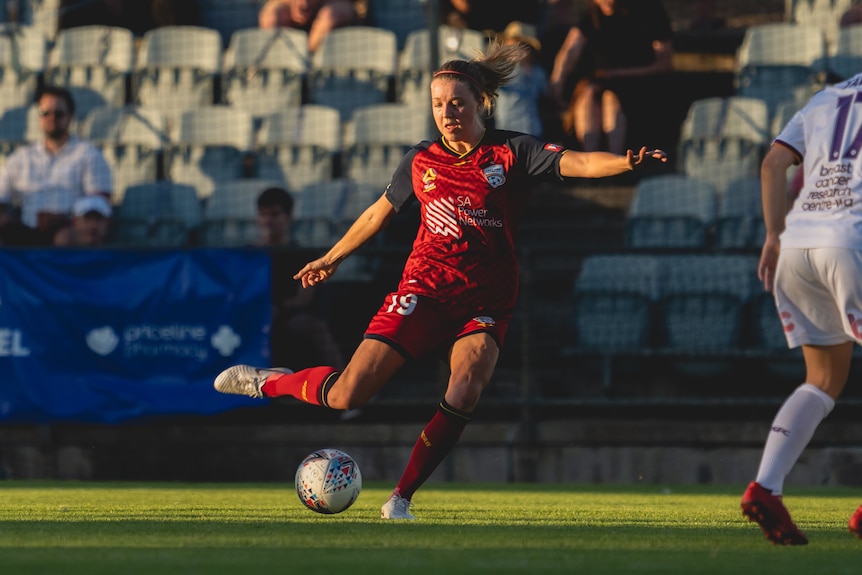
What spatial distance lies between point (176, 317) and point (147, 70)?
15.6ft

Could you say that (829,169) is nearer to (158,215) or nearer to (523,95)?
(523,95)

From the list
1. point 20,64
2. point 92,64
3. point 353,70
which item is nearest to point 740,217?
point 353,70

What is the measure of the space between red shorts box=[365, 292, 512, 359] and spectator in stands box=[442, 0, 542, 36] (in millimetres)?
7472

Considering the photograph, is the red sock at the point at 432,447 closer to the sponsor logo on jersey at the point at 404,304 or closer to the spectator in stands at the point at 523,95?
the sponsor logo on jersey at the point at 404,304

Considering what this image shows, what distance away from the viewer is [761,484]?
507 cm

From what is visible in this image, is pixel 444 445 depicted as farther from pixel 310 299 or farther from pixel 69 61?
pixel 69 61

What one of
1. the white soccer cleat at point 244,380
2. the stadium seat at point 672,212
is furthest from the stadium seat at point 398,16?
the white soccer cleat at point 244,380

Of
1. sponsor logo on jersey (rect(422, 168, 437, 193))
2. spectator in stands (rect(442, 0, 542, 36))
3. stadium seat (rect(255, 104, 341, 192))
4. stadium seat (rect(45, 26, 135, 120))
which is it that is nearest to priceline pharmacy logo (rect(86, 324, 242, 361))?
stadium seat (rect(255, 104, 341, 192))

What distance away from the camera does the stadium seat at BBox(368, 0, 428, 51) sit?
579 inches

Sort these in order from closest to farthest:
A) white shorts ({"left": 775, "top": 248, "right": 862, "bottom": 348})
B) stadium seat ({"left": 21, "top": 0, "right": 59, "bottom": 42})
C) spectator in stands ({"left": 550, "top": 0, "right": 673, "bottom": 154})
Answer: white shorts ({"left": 775, "top": 248, "right": 862, "bottom": 348}) < spectator in stands ({"left": 550, "top": 0, "right": 673, "bottom": 154}) < stadium seat ({"left": 21, "top": 0, "right": 59, "bottom": 42})

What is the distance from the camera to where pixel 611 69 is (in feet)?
40.7

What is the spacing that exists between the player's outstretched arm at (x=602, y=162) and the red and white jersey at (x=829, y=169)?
0.53 metres

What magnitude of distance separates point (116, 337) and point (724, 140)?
17.7 feet

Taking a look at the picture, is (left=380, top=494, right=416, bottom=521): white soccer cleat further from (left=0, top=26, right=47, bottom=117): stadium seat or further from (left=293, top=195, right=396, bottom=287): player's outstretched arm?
(left=0, top=26, right=47, bottom=117): stadium seat
